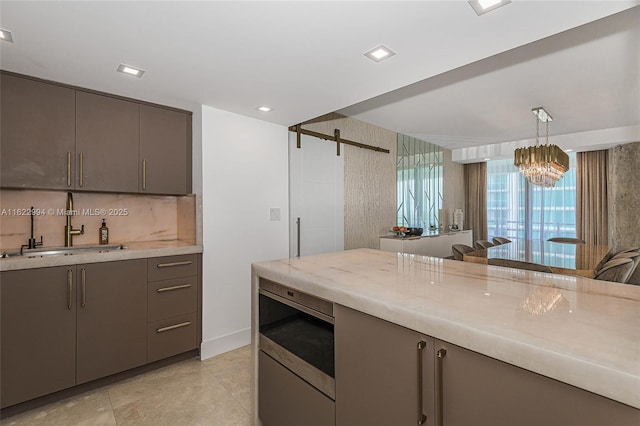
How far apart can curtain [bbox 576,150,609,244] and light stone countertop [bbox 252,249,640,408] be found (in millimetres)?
5579

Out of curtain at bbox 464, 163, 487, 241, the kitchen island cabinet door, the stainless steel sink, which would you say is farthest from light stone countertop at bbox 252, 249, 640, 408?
curtain at bbox 464, 163, 487, 241

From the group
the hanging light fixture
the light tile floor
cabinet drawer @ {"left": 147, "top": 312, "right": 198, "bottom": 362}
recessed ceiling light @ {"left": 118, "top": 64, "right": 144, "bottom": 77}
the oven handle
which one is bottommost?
the light tile floor

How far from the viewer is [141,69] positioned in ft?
6.71

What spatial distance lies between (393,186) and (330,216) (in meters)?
1.57

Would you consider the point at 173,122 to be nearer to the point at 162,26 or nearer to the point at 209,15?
the point at 162,26

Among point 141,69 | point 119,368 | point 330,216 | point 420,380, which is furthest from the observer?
point 330,216

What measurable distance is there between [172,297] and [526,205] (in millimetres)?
6617

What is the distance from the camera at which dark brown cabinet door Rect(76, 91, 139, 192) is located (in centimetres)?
231

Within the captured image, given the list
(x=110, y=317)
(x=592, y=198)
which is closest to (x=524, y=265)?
(x=110, y=317)

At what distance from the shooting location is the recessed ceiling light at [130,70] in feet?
6.55

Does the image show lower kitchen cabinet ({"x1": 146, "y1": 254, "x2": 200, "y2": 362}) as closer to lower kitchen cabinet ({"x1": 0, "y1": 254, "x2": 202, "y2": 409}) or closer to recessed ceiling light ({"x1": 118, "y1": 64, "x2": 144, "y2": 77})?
lower kitchen cabinet ({"x1": 0, "y1": 254, "x2": 202, "y2": 409})

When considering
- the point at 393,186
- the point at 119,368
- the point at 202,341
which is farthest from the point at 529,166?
the point at 119,368

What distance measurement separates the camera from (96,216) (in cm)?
266

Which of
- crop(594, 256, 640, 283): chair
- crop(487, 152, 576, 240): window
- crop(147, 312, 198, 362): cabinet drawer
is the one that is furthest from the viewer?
crop(487, 152, 576, 240): window
